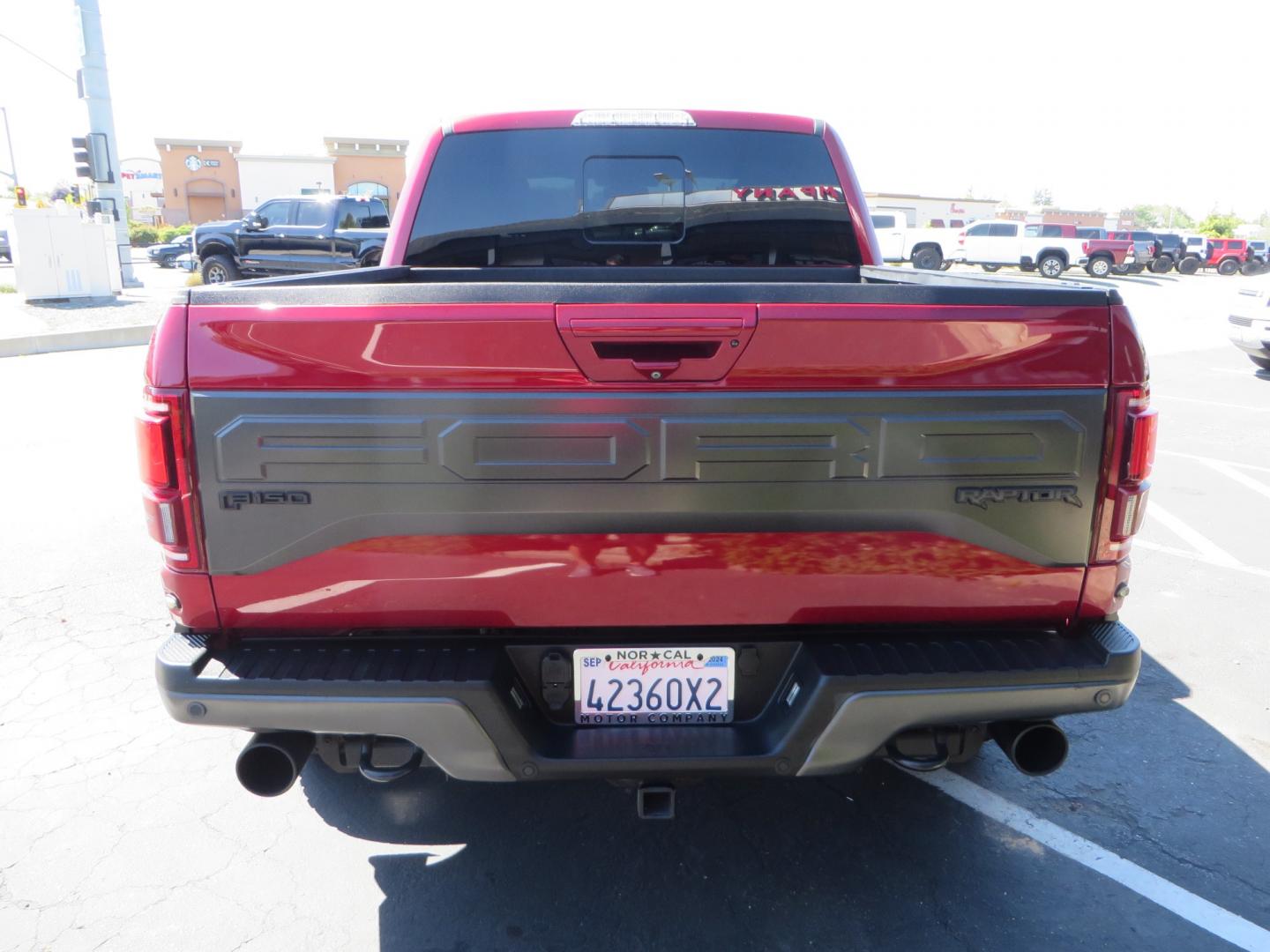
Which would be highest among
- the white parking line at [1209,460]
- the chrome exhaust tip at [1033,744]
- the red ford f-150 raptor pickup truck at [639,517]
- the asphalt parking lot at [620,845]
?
the red ford f-150 raptor pickup truck at [639,517]

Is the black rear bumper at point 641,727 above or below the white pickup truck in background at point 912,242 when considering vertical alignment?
below

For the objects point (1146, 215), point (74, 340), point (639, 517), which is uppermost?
point (1146, 215)

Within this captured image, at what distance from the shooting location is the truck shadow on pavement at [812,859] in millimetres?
2555

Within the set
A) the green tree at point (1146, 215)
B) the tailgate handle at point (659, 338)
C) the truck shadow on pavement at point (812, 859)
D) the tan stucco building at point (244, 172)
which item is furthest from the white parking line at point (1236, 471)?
the green tree at point (1146, 215)

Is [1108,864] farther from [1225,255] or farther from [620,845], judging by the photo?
[1225,255]

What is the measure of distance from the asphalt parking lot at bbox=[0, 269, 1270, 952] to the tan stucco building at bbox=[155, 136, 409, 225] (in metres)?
59.5

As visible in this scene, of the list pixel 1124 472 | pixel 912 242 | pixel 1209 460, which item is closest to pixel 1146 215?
pixel 912 242

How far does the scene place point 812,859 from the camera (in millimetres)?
2854

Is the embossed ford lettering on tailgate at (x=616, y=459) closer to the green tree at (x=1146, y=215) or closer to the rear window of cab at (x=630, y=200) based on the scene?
the rear window of cab at (x=630, y=200)

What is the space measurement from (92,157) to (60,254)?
253cm

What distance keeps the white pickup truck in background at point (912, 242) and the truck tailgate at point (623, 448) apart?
34.2 meters

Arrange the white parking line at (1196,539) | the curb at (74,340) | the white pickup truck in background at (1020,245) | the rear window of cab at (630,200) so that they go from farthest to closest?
the white pickup truck in background at (1020,245) < the curb at (74,340) < the white parking line at (1196,539) < the rear window of cab at (630,200)

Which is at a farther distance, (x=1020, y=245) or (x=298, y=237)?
(x=1020, y=245)

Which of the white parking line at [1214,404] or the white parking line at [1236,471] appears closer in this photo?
the white parking line at [1236,471]
